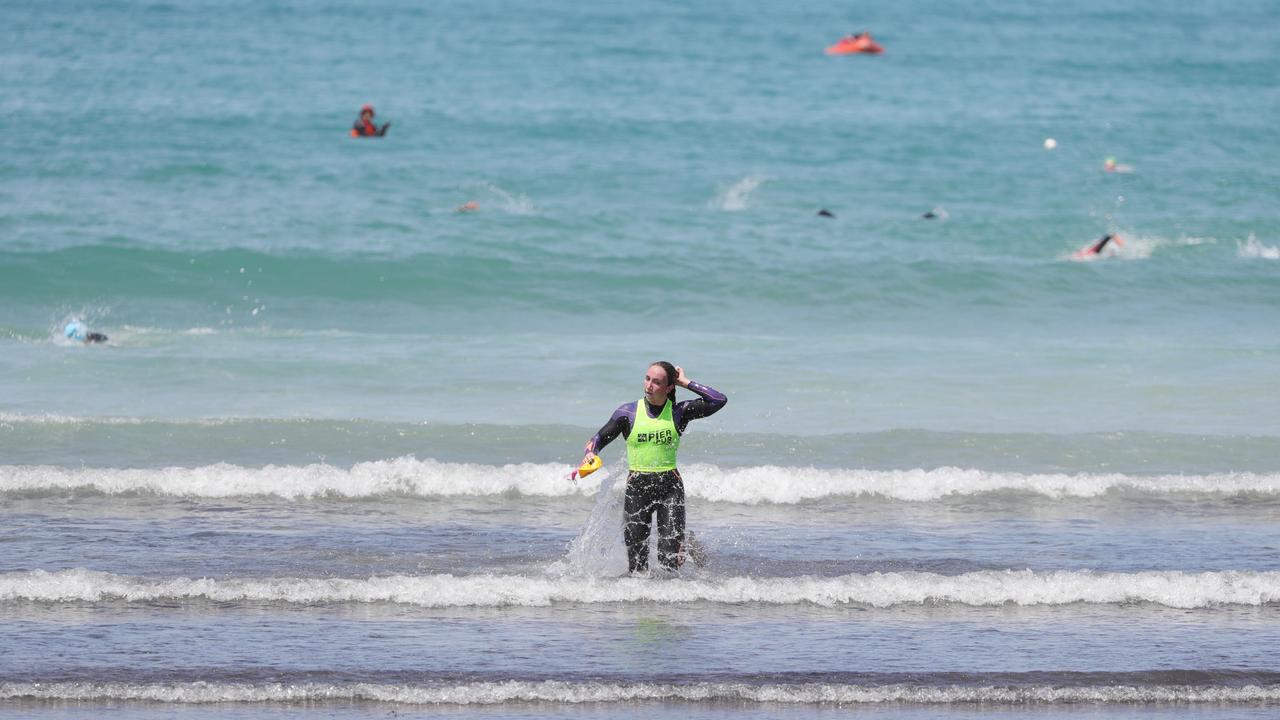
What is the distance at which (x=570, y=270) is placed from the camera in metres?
27.6

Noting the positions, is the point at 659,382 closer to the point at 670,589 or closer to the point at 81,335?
the point at 670,589

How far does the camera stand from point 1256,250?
30.9m

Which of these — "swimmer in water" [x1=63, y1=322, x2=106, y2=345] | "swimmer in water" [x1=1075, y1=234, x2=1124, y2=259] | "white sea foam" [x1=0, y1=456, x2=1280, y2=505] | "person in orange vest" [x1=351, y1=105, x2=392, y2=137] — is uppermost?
"person in orange vest" [x1=351, y1=105, x2=392, y2=137]

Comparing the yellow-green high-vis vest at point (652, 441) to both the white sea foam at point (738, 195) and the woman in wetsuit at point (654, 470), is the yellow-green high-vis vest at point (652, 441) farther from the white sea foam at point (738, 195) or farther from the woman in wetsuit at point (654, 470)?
the white sea foam at point (738, 195)

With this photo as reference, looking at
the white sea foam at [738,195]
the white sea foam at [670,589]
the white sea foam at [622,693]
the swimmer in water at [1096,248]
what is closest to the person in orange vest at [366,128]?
the white sea foam at [738,195]

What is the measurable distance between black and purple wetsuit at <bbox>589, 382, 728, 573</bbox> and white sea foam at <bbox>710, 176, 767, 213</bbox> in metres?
23.0

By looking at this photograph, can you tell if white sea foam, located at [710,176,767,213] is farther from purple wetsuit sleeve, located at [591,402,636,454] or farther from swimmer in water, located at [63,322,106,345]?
purple wetsuit sleeve, located at [591,402,636,454]

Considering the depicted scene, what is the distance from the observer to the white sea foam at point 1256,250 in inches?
1196

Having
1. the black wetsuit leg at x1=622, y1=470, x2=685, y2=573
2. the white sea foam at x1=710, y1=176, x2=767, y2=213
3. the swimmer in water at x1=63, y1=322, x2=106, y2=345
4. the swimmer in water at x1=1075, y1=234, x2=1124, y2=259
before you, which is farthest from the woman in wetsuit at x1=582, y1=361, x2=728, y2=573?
the white sea foam at x1=710, y1=176, x2=767, y2=213

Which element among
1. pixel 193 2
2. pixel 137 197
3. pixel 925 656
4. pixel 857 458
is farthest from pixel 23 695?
pixel 193 2

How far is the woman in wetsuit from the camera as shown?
1102 centimetres

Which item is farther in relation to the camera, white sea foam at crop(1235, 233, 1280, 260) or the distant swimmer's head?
white sea foam at crop(1235, 233, 1280, 260)

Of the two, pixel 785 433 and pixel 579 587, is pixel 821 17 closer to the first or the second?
pixel 785 433

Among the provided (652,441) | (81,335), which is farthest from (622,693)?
(81,335)
